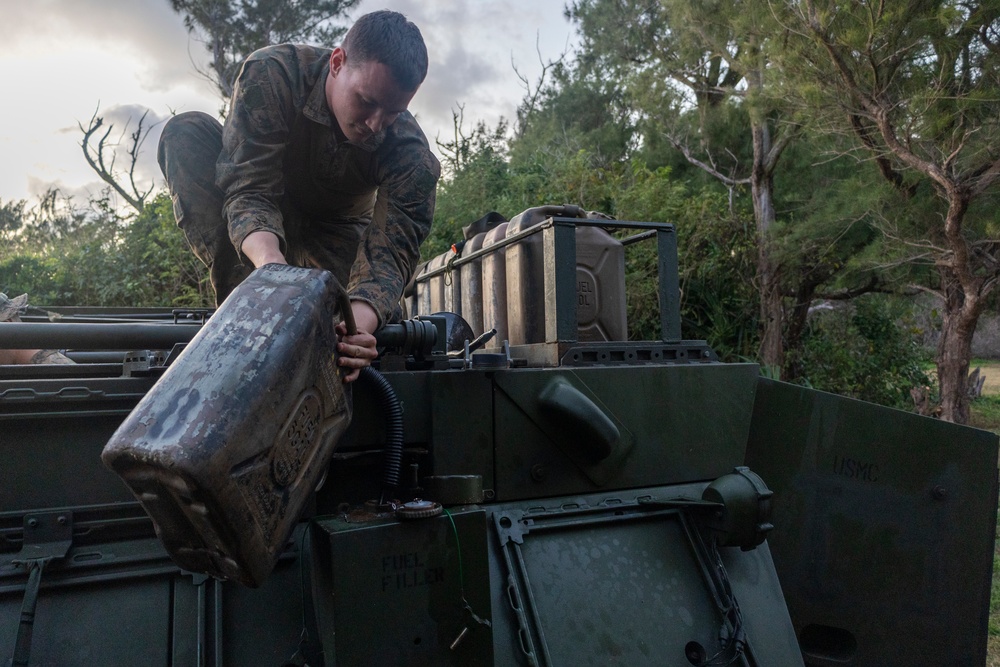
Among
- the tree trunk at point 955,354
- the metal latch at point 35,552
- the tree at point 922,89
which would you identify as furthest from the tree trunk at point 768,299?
the metal latch at point 35,552

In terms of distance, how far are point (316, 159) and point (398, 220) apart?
0.40 meters

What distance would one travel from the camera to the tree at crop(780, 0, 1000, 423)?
6.29 metres

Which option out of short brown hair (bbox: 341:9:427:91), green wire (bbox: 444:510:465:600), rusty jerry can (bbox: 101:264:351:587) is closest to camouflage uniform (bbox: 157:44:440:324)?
short brown hair (bbox: 341:9:427:91)

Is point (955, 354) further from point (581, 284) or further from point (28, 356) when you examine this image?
point (28, 356)

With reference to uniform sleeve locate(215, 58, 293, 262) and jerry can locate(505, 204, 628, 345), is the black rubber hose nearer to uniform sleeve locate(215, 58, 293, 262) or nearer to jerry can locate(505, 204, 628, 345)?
uniform sleeve locate(215, 58, 293, 262)

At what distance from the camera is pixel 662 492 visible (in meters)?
2.93

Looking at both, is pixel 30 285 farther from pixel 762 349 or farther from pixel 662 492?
pixel 662 492

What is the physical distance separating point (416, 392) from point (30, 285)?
10.7 meters

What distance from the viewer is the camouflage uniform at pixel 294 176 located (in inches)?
104

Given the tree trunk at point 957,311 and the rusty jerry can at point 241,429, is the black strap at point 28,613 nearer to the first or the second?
the rusty jerry can at point 241,429

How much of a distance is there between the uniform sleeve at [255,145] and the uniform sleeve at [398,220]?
28 centimetres

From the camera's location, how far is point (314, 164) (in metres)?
2.97

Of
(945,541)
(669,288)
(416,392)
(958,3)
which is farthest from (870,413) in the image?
(958,3)

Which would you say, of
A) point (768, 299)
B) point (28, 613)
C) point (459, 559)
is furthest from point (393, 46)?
point (768, 299)
